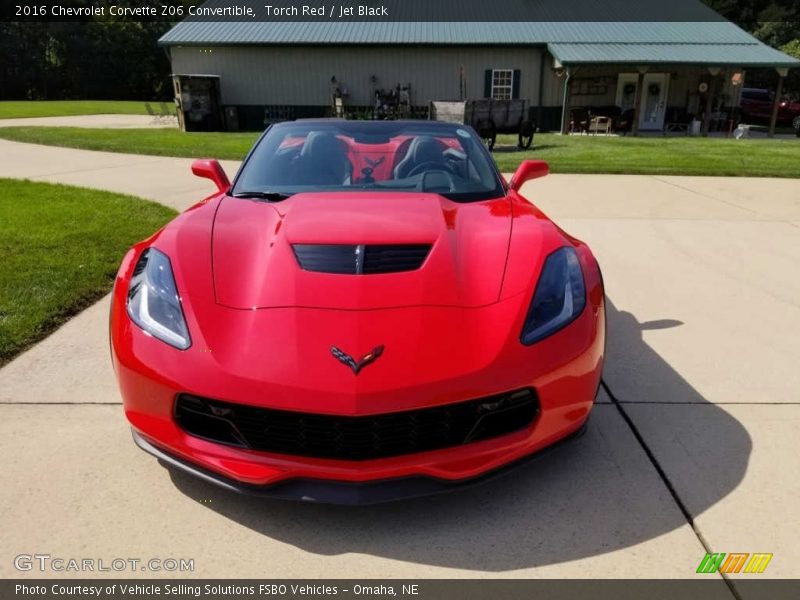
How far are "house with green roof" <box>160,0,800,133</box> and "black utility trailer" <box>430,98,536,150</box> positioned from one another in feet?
23.9

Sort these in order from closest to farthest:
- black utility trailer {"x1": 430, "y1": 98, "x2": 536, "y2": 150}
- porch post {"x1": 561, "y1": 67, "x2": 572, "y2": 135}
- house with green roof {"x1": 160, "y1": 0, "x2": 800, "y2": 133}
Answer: black utility trailer {"x1": 430, "y1": 98, "x2": 536, "y2": 150} → porch post {"x1": 561, "y1": 67, "x2": 572, "y2": 135} → house with green roof {"x1": 160, "y1": 0, "x2": 800, "y2": 133}

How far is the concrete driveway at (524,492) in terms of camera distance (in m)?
1.96

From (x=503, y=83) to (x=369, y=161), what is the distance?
21609 mm

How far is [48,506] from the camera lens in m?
2.18

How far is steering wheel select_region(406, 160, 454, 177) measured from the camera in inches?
134

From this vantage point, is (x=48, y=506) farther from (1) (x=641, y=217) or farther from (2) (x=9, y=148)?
(2) (x=9, y=148)

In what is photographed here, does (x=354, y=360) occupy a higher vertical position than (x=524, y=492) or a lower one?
higher

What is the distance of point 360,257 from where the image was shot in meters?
2.34

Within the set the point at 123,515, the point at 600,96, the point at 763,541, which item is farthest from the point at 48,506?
the point at 600,96

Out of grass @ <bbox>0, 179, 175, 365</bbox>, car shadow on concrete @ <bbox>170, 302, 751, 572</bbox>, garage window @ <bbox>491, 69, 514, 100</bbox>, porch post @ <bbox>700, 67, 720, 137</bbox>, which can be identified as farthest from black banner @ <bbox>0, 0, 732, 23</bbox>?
car shadow on concrete @ <bbox>170, 302, 751, 572</bbox>

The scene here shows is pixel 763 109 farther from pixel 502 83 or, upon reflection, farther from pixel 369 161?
pixel 369 161

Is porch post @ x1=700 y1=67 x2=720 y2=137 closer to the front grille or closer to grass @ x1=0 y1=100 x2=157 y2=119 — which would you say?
the front grille
